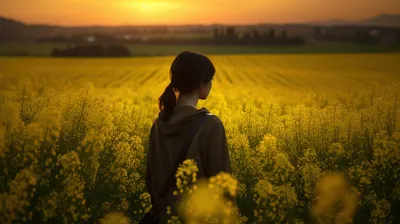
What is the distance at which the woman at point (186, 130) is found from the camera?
3178 mm

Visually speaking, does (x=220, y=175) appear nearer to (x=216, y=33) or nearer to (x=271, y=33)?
(x=216, y=33)

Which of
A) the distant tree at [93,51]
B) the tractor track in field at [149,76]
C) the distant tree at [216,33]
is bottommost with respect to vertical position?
the tractor track in field at [149,76]

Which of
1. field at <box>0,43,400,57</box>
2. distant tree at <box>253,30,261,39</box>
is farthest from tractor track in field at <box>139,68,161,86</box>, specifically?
distant tree at <box>253,30,261,39</box>

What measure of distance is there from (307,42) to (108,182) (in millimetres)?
14859

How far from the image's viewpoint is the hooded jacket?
10.4 ft

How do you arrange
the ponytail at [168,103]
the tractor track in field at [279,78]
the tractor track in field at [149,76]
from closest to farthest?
the ponytail at [168,103], the tractor track in field at [149,76], the tractor track in field at [279,78]

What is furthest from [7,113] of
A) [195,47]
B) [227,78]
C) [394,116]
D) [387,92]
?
[227,78]

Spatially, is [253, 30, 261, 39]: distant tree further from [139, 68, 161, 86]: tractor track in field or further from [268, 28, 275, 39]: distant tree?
[139, 68, 161, 86]: tractor track in field

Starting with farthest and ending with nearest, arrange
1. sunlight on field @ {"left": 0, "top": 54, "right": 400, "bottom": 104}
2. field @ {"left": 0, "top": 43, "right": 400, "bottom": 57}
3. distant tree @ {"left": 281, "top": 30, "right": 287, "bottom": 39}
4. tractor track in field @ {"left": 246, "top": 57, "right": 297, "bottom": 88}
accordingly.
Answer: distant tree @ {"left": 281, "top": 30, "right": 287, "bottom": 39}, tractor track in field @ {"left": 246, "top": 57, "right": 297, "bottom": 88}, field @ {"left": 0, "top": 43, "right": 400, "bottom": 57}, sunlight on field @ {"left": 0, "top": 54, "right": 400, "bottom": 104}

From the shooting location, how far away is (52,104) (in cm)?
548

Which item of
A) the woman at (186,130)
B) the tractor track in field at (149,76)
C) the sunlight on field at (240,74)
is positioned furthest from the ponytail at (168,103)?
the tractor track in field at (149,76)

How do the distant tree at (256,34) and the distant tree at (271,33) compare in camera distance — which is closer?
the distant tree at (256,34)

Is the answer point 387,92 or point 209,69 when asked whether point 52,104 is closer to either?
point 209,69

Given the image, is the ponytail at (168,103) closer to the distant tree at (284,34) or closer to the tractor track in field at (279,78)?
the tractor track in field at (279,78)
